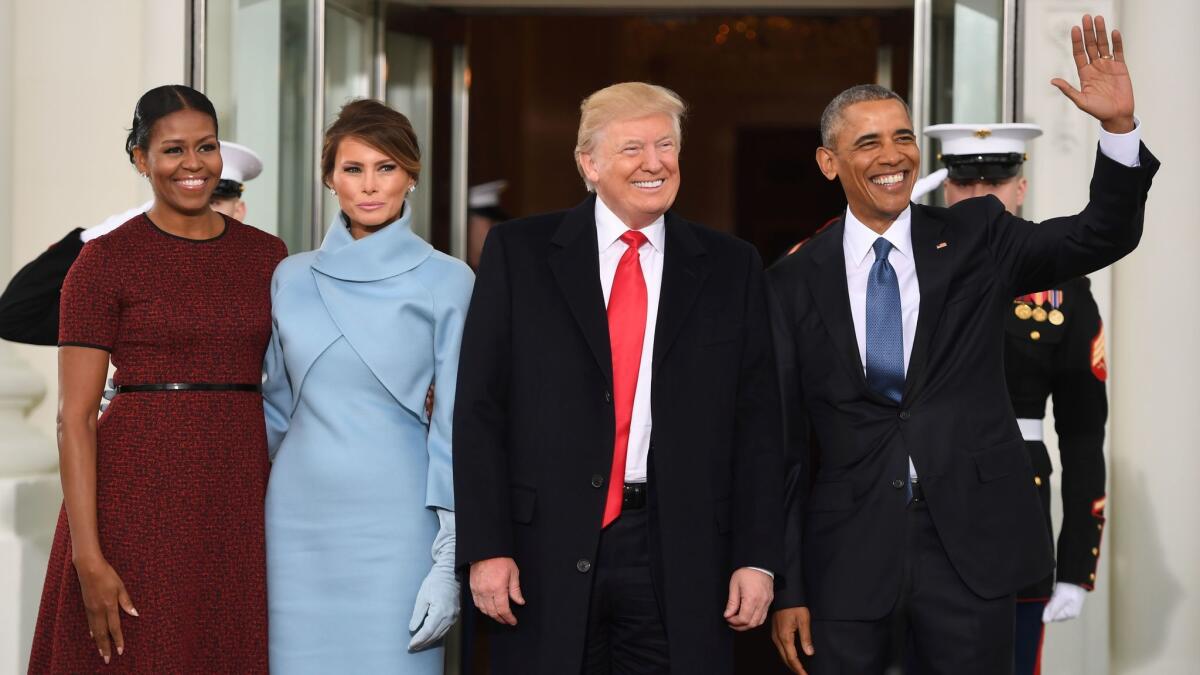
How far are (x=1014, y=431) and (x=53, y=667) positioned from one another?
1.85 metres

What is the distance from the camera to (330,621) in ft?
8.77

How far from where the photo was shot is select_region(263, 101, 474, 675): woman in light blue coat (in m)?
2.66

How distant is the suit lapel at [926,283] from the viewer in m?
2.62

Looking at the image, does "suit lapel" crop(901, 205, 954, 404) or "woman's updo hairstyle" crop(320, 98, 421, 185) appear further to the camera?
"woman's updo hairstyle" crop(320, 98, 421, 185)

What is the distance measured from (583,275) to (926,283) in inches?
25.6

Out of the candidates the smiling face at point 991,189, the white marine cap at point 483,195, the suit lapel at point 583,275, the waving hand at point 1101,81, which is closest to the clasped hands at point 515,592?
the suit lapel at point 583,275

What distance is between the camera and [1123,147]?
2.57 meters

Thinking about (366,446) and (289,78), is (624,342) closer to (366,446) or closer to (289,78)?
(366,446)

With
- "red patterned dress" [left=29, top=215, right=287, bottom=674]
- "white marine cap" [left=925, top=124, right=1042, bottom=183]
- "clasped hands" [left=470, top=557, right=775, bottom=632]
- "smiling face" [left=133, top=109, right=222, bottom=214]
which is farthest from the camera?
"white marine cap" [left=925, top=124, right=1042, bottom=183]

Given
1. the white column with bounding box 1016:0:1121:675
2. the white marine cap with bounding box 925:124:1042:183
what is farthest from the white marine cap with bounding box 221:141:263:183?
the white column with bounding box 1016:0:1121:675

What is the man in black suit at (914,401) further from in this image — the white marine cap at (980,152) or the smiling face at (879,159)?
the white marine cap at (980,152)

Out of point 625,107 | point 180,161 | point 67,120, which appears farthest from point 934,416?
point 67,120

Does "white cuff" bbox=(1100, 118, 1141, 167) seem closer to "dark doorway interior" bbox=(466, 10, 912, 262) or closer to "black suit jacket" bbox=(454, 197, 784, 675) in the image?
"black suit jacket" bbox=(454, 197, 784, 675)

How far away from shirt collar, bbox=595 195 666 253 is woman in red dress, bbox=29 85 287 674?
0.67 metres
